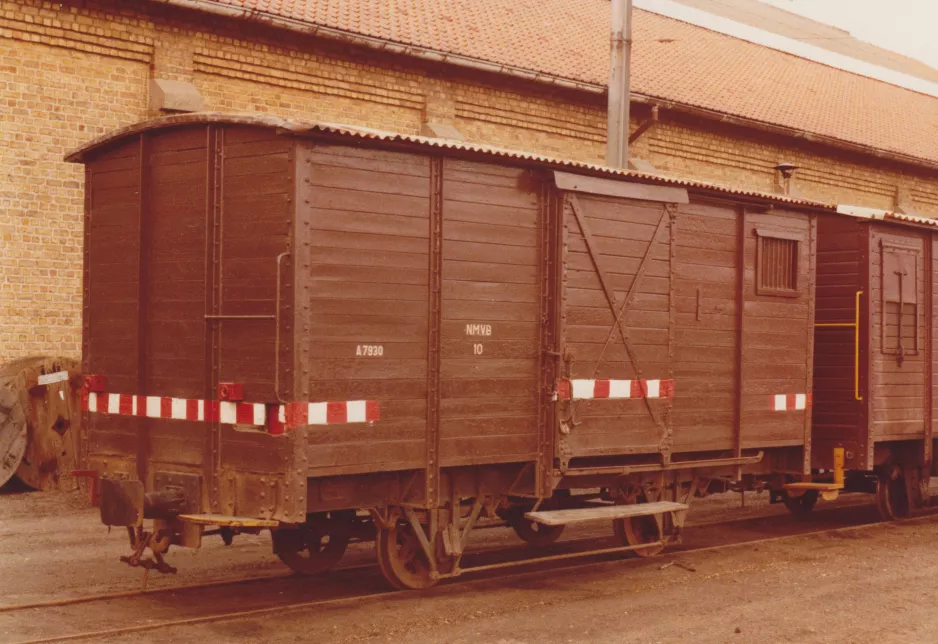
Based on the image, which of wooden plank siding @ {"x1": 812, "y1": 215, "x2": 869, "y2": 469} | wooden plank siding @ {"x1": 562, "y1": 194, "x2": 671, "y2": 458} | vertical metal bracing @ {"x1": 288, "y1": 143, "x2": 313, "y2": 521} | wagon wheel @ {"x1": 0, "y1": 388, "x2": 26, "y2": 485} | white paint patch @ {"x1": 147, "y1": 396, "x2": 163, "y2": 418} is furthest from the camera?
wagon wheel @ {"x1": 0, "y1": 388, "x2": 26, "y2": 485}

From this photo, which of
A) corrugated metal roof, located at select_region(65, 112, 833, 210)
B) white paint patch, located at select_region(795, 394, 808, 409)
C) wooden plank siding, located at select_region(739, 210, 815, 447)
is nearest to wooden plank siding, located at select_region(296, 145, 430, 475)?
corrugated metal roof, located at select_region(65, 112, 833, 210)

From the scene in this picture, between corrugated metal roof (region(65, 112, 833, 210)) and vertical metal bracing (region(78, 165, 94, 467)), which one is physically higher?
corrugated metal roof (region(65, 112, 833, 210))

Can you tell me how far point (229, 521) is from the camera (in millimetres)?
7578

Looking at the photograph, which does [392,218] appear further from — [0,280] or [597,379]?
[0,280]

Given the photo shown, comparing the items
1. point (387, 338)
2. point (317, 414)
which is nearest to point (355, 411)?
point (317, 414)

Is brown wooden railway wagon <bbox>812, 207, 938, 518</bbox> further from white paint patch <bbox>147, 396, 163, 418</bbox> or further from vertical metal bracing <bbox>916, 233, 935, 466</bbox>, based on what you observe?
white paint patch <bbox>147, 396, 163, 418</bbox>

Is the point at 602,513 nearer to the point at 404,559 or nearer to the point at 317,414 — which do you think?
the point at 404,559

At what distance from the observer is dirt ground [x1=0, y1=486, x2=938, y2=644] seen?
25.0ft

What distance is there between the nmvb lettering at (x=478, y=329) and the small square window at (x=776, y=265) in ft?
10.9

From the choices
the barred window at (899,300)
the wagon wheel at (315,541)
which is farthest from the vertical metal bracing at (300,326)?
the barred window at (899,300)

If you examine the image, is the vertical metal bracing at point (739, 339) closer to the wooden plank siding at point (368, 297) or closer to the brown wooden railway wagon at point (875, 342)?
the brown wooden railway wagon at point (875, 342)

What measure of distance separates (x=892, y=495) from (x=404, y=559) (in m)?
7.07

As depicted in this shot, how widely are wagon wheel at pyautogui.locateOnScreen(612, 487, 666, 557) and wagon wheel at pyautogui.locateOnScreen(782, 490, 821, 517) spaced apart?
3.61 meters

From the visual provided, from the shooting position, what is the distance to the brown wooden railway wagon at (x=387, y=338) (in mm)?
7754
